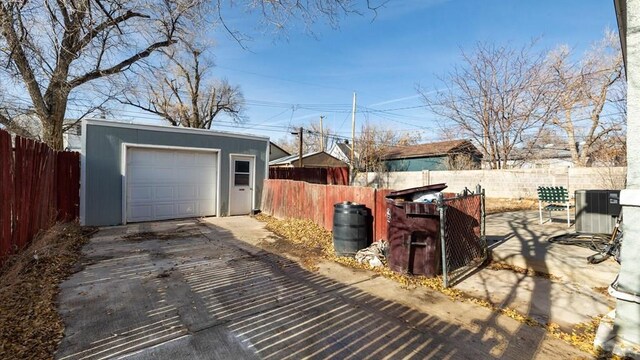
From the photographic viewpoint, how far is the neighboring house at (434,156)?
18875 millimetres

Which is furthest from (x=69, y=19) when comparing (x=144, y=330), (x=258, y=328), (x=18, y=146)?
(x=258, y=328)

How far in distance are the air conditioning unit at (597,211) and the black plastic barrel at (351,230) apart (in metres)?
4.53

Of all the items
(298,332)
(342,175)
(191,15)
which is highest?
(191,15)

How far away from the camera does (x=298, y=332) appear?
2.80 meters

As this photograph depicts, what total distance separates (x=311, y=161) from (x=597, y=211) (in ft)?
76.4

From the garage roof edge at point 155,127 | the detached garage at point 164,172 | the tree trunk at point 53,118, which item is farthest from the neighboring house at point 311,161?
the tree trunk at point 53,118

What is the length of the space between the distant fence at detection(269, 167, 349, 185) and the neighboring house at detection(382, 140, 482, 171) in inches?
294

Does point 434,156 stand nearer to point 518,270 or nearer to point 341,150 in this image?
point 341,150

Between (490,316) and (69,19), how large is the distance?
7.21m

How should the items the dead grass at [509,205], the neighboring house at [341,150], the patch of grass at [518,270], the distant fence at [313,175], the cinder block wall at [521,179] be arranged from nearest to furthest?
the patch of grass at [518,270], the dead grass at [509,205], the cinder block wall at [521,179], the distant fence at [313,175], the neighboring house at [341,150]

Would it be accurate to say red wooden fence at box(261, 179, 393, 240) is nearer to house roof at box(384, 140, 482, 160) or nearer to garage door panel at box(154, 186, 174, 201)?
garage door panel at box(154, 186, 174, 201)

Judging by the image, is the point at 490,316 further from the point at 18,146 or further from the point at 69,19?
the point at 69,19

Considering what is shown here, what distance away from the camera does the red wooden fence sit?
5707mm

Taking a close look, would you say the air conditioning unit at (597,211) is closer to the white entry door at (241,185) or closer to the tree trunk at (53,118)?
the white entry door at (241,185)
